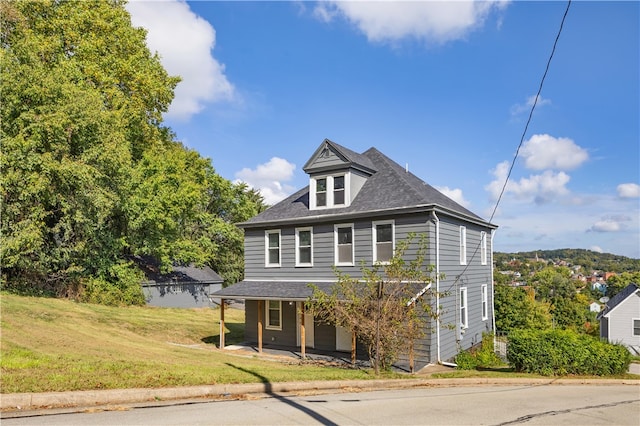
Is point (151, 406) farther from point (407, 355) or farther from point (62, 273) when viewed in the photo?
point (62, 273)

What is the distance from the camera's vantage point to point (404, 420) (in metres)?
7.45

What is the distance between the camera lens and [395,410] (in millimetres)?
8188

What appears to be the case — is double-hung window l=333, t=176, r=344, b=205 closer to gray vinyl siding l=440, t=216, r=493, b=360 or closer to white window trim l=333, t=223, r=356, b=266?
white window trim l=333, t=223, r=356, b=266

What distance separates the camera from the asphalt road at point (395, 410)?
666cm

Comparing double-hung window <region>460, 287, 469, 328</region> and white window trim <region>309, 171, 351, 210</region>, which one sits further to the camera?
double-hung window <region>460, 287, 469, 328</region>

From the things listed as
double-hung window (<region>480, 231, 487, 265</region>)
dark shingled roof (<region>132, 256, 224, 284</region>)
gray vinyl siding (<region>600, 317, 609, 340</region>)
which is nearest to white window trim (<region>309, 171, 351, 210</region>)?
double-hung window (<region>480, 231, 487, 265</region>)

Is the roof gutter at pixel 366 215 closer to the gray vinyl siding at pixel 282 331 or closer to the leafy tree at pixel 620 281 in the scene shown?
the gray vinyl siding at pixel 282 331

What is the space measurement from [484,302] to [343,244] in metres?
8.92

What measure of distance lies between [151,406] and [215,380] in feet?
6.58

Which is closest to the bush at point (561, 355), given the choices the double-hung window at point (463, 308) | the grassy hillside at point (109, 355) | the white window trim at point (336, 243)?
the double-hung window at point (463, 308)

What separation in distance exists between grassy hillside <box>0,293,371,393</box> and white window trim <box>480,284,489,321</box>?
1098 cm

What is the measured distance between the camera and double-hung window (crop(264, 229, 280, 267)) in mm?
21000

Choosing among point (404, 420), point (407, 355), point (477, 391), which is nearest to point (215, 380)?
point (404, 420)

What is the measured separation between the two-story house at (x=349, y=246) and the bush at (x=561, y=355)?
258 cm
